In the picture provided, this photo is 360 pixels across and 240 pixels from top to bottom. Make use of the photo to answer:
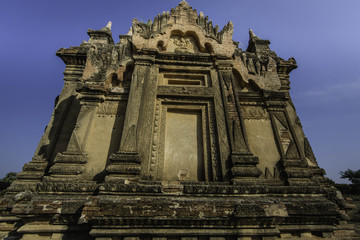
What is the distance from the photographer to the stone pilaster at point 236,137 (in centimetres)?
436

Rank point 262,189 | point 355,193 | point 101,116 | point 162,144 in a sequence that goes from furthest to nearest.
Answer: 1. point 355,193
2. point 101,116
3. point 162,144
4. point 262,189

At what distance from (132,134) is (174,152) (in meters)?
1.22

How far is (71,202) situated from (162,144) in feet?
7.75

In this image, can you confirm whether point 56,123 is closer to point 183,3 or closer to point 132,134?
point 132,134

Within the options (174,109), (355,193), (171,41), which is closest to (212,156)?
(174,109)

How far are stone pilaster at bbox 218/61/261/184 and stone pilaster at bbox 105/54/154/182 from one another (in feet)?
7.61

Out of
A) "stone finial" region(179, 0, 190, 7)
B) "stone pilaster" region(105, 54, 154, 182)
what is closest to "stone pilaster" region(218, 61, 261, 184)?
"stone pilaster" region(105, 54, 154, 182)

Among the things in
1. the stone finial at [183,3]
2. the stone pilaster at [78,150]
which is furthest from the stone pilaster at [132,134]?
the stone finial at [183,3]

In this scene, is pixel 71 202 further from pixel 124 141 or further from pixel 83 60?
pixel 83 60

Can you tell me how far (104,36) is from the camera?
24.8 ft

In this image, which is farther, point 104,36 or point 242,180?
point 104,36

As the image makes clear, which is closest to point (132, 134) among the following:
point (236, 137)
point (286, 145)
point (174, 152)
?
point (174, 152)

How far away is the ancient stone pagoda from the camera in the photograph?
134 inches

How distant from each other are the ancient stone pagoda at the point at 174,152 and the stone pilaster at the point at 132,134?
3cm
